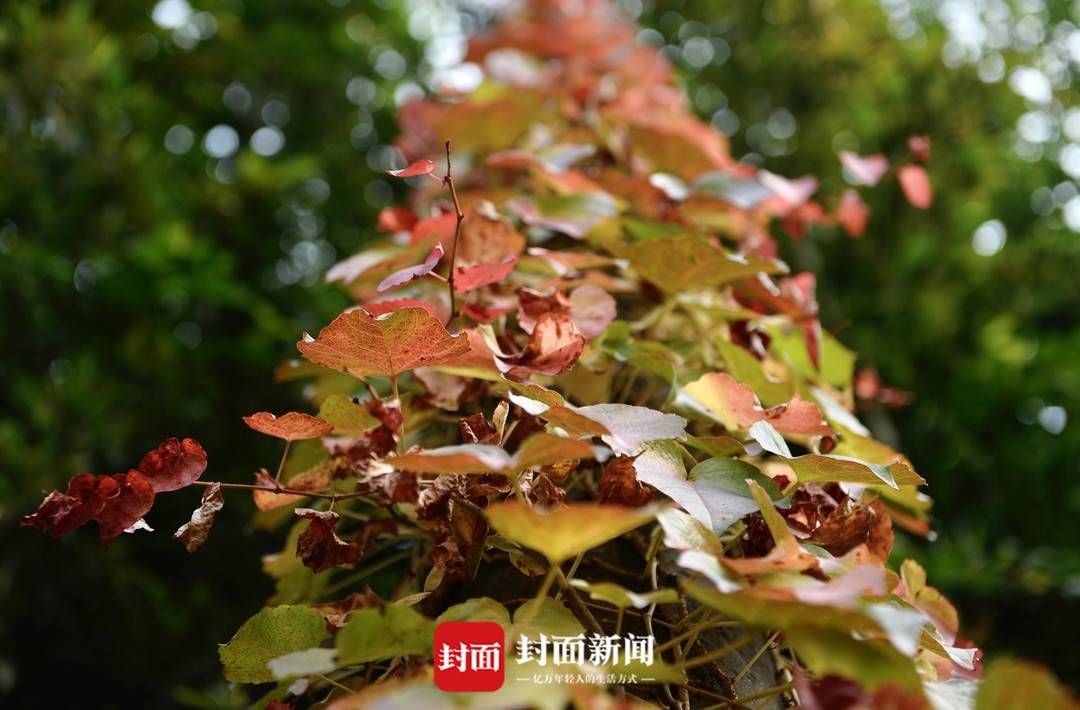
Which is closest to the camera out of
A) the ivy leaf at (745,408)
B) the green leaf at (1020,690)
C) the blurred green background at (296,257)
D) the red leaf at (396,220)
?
the green leaf at (1020,690)

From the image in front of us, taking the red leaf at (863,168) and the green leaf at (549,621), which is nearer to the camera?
the green leaf at (549,621)

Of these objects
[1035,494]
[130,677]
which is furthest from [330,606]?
[1035,494]

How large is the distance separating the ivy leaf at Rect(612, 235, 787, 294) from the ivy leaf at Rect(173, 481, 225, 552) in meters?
0.38

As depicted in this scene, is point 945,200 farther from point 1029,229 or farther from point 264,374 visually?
point 264,374

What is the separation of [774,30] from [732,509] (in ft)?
7.42

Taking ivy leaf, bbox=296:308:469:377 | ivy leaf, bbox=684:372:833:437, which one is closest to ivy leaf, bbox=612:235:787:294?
ivy leaf, bbox=684:372:833:437

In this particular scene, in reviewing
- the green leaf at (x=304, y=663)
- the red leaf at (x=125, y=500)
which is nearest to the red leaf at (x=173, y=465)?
the red leaf at (x=125, y=500)

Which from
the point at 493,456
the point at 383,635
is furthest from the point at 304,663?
the point at 493,456

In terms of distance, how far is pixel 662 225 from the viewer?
87cm

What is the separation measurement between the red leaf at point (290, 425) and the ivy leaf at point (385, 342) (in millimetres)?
41

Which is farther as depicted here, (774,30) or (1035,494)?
(774,30)

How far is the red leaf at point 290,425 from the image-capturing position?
0.53 m

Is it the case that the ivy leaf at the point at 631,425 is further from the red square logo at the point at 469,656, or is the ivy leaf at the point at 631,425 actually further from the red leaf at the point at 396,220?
the red leaf at the point at 396,220

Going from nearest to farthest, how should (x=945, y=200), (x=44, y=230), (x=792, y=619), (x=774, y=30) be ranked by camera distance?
(x=792, y=619) < (x=44, y=230) < (x=945, y=200) < (x=774, y=30)
